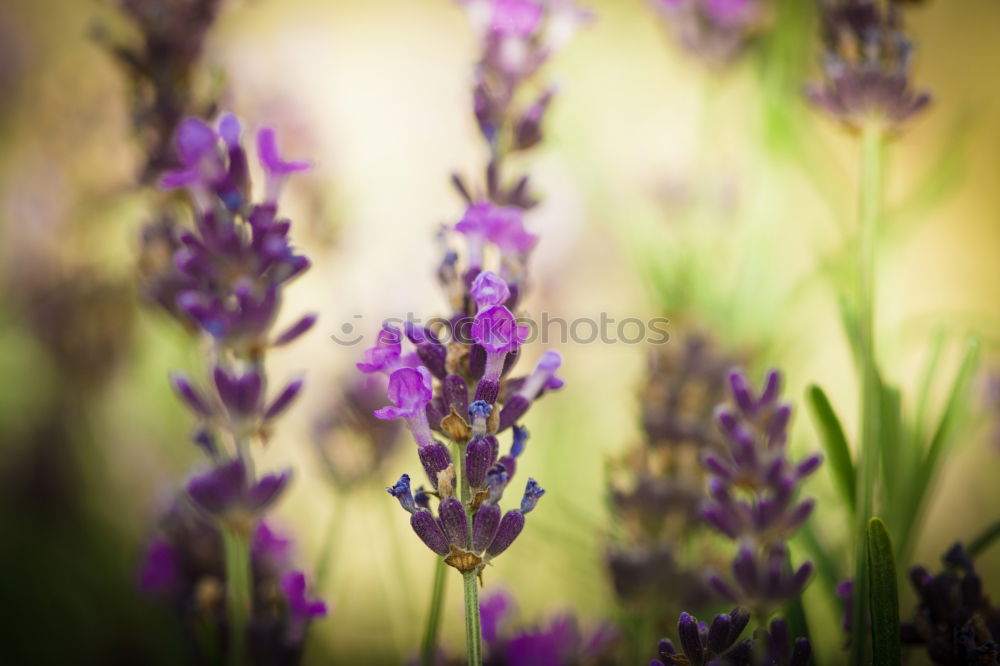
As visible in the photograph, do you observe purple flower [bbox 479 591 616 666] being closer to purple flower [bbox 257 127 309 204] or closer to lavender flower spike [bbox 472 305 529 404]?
lavender flower spike [bbox 472 305 529 404]

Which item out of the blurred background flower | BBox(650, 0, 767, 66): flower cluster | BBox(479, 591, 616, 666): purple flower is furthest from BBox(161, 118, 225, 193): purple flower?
BBox(650, 0, 767, 66): flower cluster

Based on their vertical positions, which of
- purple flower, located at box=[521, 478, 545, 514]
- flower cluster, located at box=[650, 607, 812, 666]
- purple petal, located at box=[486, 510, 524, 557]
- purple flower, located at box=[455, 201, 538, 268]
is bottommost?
flower cluster, located at box=[650, 607, 812, 666]

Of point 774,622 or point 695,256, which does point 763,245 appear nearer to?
point 695,256

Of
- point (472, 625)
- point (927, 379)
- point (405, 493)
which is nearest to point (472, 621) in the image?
point (472, 625)

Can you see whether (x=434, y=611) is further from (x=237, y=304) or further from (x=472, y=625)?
(x=237, y=304)

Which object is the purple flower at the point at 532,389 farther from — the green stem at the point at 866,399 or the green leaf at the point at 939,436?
the green leaf at the point at 939,436

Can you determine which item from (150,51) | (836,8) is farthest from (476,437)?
(150,51)
